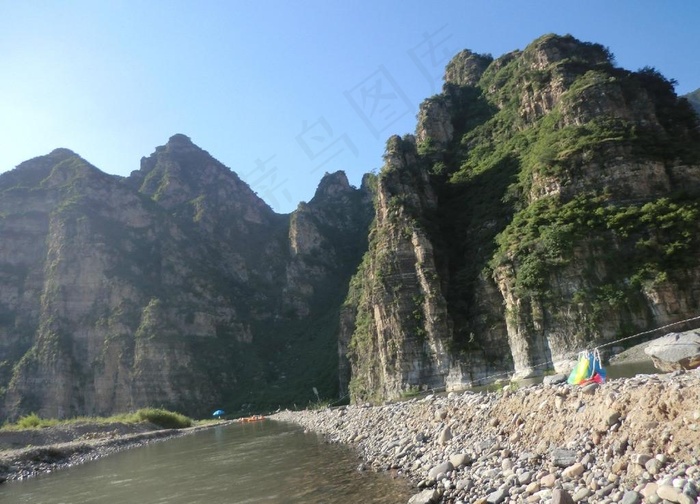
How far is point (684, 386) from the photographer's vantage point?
700cm

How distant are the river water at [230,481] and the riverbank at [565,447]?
1331mm

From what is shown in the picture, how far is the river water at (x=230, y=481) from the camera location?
11523mm

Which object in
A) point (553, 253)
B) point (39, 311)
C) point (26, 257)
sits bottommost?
point (553, 253)

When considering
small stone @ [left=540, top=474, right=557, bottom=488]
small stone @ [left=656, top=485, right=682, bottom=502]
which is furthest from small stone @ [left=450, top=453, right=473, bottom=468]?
small stone @ [left=656, top=485, right=682, bottom=502]

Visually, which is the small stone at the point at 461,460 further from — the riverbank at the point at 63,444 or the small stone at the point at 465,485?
the riverbank at the point at 63,444

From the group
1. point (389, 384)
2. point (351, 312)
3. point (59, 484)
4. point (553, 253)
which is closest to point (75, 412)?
point (351, 312)

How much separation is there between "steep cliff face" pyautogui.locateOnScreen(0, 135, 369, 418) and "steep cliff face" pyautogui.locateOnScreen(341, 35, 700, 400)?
37.4 meters

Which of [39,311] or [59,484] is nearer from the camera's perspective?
[59,484]

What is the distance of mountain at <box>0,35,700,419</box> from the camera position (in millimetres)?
42906

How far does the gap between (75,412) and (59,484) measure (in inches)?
3116

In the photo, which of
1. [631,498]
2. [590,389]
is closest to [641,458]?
[631,498]

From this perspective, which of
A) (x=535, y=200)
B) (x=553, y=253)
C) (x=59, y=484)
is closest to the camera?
(x=59, y=484)

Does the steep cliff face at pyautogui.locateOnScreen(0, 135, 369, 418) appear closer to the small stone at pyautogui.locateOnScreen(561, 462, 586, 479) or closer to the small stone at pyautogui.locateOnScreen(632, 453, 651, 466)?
the small stone at pyautogui.locateOnScreen(561, 462, 586, 479)

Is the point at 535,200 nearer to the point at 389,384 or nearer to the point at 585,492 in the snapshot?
the point at 389,384
